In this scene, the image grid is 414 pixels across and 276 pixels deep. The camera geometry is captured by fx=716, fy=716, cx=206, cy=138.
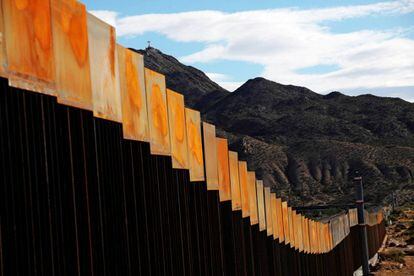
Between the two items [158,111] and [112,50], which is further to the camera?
[158,111]

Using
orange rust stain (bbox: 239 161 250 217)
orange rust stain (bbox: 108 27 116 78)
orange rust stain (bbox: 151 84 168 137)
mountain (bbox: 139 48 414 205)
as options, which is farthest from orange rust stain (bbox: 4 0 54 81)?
mountain (bbox: 139 48 414 205)

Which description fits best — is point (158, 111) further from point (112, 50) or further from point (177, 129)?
point (112, 50)

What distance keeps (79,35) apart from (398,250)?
2378cm

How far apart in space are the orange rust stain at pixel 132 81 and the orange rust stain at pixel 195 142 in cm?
99

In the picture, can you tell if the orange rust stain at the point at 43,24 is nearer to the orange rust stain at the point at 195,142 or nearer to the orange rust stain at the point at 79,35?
the orange rust stain at the point at 79,35

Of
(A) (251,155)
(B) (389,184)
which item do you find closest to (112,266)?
(B) (389,184)

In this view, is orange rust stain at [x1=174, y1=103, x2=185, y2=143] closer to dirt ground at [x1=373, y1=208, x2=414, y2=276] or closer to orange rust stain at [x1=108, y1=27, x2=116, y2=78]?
orange rust stain at [x1=108, y1=27, x2=116, y2=78]

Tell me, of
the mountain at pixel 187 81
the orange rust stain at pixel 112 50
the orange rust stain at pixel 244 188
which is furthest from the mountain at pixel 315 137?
the orange rust stain at pixel 112 50

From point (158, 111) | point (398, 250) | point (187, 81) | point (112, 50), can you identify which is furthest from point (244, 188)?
point (187, 81)

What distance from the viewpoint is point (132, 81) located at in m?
3.61

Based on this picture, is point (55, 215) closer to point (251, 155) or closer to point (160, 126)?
point (160, 126)

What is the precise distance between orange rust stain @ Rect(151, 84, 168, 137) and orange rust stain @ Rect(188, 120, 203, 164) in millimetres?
532

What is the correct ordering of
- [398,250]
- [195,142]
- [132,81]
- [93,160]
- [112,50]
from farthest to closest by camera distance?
1. [398,250]
2. [195,142]
3. [132,81]
4. [112,50]
5. [93,160]

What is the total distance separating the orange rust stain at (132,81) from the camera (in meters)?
3.56
